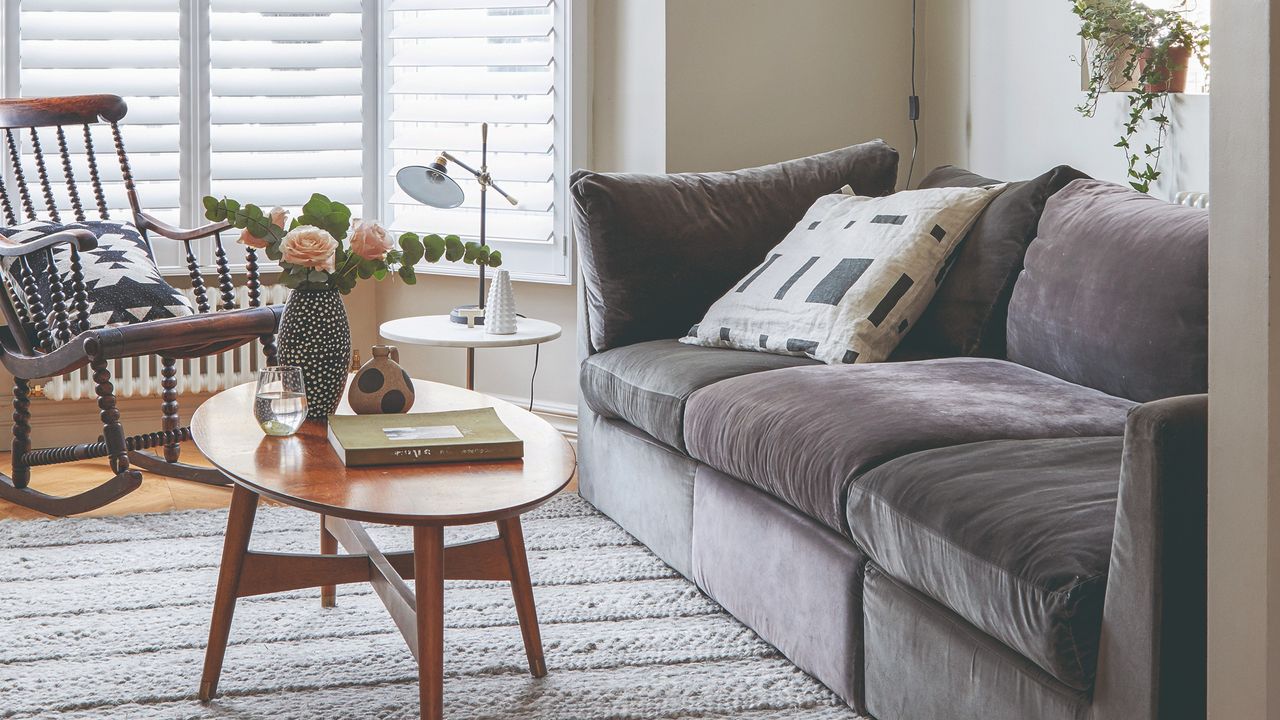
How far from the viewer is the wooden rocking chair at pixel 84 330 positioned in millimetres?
2992

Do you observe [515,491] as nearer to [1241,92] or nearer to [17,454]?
[1241,92]

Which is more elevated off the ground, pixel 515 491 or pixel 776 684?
pixel 515 491

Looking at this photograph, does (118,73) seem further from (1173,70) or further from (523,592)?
(1173,70)

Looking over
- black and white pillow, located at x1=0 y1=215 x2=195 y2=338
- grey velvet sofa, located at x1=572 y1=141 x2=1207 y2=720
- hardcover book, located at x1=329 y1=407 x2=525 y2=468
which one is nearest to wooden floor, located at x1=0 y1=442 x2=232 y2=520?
black and white pillow, located at x1=0 y1=215 x2=195 y2=338

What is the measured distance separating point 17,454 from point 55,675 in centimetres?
136

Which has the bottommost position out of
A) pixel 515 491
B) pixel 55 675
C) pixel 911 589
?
pixel 55 675

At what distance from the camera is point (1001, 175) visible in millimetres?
3396

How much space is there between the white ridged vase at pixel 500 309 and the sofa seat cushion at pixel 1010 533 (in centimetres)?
171

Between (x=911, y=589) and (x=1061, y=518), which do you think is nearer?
(x=1061, y=518)

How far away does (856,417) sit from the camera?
6.47 ft

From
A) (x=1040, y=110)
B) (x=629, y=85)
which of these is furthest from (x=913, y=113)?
(x=629, y=85)

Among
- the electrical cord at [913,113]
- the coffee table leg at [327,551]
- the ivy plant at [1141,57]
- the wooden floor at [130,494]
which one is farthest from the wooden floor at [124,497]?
the ivy plant at [1141,57]

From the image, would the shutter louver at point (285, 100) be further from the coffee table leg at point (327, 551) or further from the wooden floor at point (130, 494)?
the coffee table leg at point (327, 551)

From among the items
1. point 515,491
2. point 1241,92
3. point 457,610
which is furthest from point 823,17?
point 1241,92
